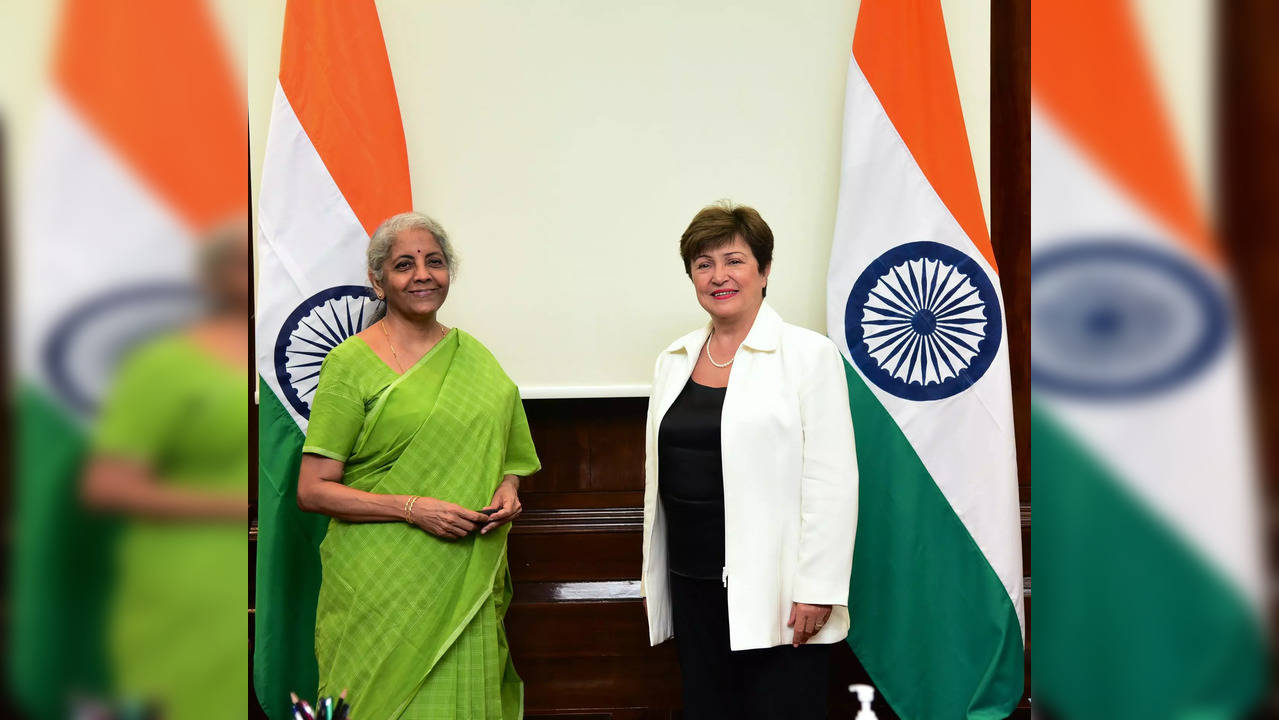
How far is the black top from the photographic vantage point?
1.95m

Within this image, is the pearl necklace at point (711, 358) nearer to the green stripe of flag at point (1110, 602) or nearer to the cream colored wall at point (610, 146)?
the cream colored wall at point (610, 146)

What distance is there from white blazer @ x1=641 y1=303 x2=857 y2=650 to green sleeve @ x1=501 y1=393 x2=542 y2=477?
0.47m

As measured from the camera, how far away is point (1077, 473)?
0.84 feet

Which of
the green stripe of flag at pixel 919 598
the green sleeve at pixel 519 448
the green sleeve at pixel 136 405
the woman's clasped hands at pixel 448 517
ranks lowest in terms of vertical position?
the green stripe of flag at pixel 919 598

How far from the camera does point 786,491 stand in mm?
1915

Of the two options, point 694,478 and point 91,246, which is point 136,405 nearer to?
point 91,246

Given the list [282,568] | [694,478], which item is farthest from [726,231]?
[282,568]

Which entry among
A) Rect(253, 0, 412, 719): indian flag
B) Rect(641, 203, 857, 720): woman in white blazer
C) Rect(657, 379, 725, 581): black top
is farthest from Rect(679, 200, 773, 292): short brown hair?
Rect(253, 0, 412, 719): indian flag

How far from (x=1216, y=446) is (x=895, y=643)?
7.71 ft

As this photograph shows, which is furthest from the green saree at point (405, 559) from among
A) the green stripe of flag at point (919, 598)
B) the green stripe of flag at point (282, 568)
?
the green stripe of flag at point (919, 598)

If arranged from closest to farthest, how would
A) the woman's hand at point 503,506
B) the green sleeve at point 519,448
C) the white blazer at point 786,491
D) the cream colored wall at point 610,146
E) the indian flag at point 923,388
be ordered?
1. the white blazer at point 786,491
2. the woman's hand at point 503,506
3. the green sleeve at point 519,448
4. the indian flag at point 923,388
5. the cream colored wall at point 610,146

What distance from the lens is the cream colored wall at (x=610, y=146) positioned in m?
2.70

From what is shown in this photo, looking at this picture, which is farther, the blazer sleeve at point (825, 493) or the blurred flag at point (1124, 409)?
the blazer sleeve at point (825, 493)

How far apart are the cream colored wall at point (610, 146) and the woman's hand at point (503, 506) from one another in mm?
672
